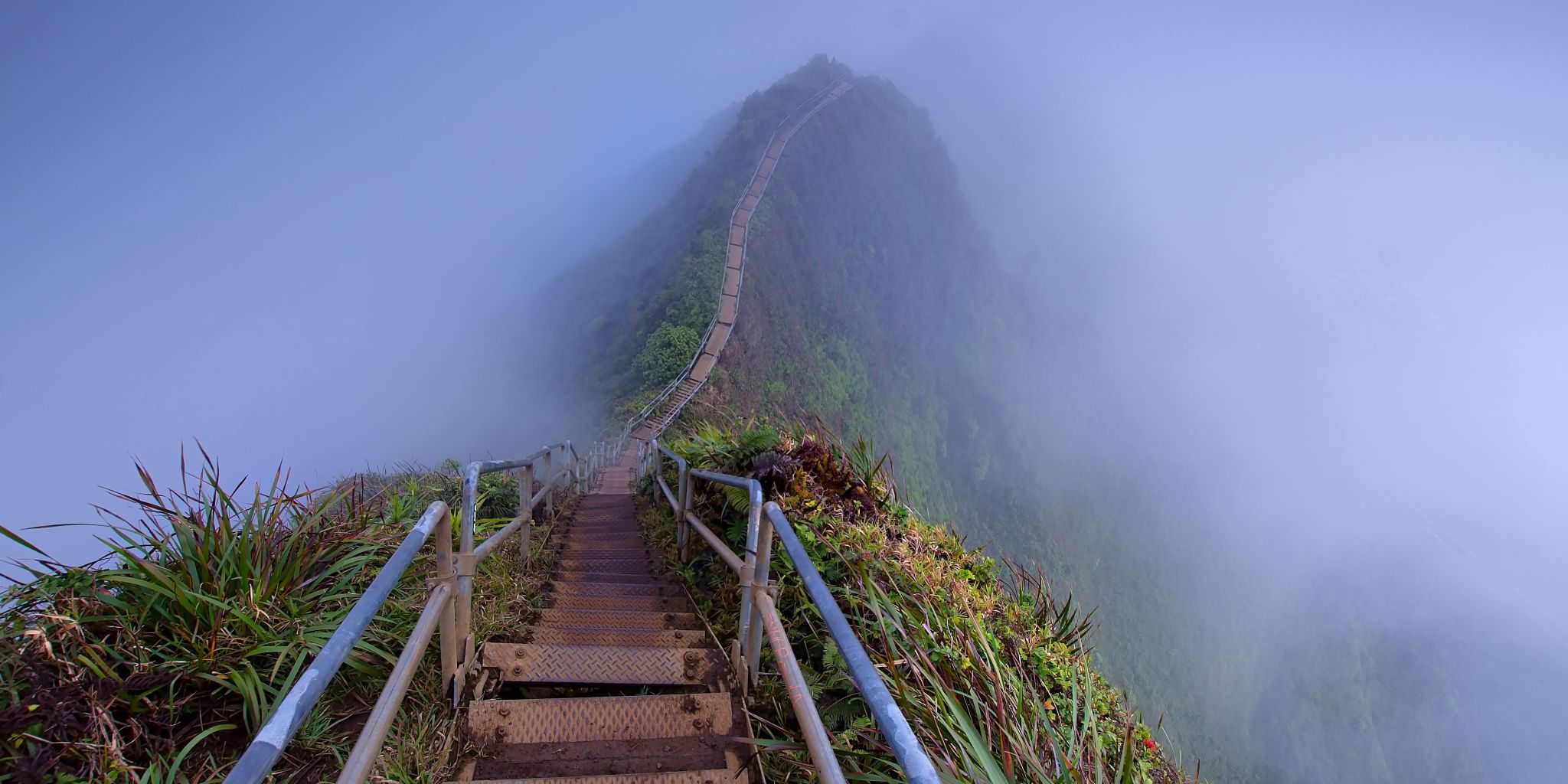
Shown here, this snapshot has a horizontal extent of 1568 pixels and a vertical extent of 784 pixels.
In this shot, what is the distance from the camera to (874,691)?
49.2 inches

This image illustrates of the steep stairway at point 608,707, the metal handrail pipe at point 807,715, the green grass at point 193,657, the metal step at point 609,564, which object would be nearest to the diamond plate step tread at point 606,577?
the metal step at point 609,564

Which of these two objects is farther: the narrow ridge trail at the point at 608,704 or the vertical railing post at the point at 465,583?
the vertical railing post at the point at 465,583

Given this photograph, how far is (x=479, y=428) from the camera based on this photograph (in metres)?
38.9

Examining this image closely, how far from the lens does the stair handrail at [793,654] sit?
3.67ft

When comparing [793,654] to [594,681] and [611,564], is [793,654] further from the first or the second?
[611,564]

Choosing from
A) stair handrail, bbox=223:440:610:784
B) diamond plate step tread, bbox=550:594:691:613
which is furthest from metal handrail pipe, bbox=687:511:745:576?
stair handrail, bbox=223:440:610:784

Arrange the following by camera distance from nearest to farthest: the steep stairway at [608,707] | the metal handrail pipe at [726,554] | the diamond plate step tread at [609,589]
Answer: the steep stairway at [608,707]
the metal handrail pipe at [726,554]
the diamond plate step tread at [609,589]

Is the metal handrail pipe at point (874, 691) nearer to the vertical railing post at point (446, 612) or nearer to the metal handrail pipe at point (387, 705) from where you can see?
the metal handrail pipe at point (387, 705)

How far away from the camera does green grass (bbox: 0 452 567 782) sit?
186 cm

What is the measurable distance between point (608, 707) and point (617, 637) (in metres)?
0.89

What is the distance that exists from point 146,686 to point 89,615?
34 cm

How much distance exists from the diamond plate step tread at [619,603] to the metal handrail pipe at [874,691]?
8.37ft

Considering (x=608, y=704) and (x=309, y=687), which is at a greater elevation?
(x=309, y=687)

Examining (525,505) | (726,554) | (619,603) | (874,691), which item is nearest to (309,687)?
(874,691)
